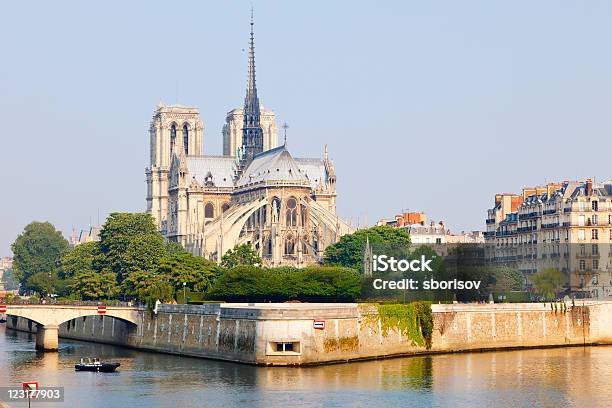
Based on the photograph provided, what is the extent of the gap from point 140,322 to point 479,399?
126ft

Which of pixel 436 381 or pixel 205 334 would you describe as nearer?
pixel 436 381

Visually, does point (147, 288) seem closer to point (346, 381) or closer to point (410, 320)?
point (410, 320)

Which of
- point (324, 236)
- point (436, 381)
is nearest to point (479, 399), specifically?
point (436, 381)

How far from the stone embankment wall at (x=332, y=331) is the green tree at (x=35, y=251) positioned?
3108 inches

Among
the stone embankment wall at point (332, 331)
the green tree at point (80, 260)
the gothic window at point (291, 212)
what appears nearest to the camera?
the stone embankment wall at point (332, 331)

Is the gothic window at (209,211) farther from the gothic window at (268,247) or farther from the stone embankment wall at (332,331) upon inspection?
the stone embankment wall at (332,331)

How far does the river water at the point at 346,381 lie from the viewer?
72250mm

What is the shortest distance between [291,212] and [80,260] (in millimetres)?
37703

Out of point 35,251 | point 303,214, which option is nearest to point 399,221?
point 303,214

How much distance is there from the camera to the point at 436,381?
79.7 meters

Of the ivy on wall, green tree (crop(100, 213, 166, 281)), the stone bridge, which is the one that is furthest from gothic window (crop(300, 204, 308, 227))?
the ivy on wall

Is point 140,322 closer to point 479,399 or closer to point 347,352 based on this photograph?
point 347,352
